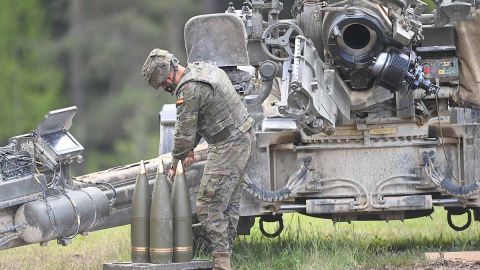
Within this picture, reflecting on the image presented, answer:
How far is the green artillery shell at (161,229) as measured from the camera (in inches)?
468

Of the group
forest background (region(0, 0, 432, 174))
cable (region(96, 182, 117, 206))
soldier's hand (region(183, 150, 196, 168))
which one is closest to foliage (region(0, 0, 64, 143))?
forest background (region(0, 0, 432, 174))

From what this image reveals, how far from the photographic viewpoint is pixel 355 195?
1332 cm

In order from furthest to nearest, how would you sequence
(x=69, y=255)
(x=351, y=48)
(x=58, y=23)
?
(x=58, y=23) → (x=69, y=255) → (x=351, y=48)

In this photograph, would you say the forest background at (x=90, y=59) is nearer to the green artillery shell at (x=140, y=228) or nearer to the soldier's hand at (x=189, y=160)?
the soldier's hand at (x=189, y=160)

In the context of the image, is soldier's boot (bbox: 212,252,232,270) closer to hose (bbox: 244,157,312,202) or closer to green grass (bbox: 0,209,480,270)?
green grass (bbox: 0,209,480,270)

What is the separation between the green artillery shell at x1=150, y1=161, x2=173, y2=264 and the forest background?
72.6 feet

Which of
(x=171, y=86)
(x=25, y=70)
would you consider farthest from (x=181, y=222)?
(x=25, y=70)

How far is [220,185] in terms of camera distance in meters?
12.0

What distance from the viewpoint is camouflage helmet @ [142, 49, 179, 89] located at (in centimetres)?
1197

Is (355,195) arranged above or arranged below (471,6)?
below

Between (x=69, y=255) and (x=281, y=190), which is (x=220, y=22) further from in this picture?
(x=69, y=255)

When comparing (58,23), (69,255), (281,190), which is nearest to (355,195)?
(281,190)

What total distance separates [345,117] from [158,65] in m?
1.86

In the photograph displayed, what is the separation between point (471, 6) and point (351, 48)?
→ 0.99 meters
